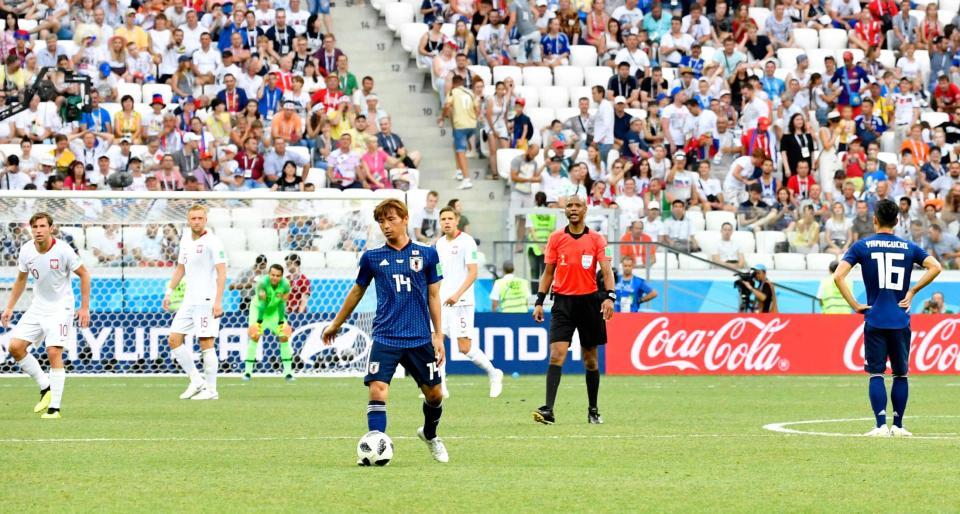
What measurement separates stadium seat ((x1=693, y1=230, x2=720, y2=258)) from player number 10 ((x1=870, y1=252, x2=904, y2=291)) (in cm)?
1420

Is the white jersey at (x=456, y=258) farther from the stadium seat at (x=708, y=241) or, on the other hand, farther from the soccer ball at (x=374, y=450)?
the stadium seat at (x=708, y=241)

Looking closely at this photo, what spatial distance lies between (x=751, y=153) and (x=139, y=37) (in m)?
11.6

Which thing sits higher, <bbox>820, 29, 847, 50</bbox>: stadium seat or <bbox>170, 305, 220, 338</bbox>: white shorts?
<bbox>820, 29, 847, 50</bbox>: stadium seat

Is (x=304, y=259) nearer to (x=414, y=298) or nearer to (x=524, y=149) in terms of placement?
(x=524, y=149)

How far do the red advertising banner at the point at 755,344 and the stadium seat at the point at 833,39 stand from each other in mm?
10663

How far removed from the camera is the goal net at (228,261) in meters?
24.1

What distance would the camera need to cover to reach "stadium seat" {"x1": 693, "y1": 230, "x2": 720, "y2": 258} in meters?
28.3

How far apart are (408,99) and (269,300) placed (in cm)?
882

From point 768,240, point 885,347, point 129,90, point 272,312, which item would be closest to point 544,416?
point 885,347

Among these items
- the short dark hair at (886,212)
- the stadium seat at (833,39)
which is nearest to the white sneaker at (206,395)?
the short dark hair at (886,212)

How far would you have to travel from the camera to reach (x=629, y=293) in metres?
27.0

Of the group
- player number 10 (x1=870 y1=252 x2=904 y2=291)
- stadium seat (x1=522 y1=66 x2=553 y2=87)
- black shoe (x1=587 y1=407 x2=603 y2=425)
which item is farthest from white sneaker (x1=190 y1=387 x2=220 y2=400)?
stadium seat (x1=522 y1=66 x2=553 y2=87)

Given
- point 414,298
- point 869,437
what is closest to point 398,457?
point 414,298

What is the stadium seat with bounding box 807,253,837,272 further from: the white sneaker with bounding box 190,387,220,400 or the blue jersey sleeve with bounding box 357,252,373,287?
the blue jersey sleeve with bounding box 357,252,373,287
